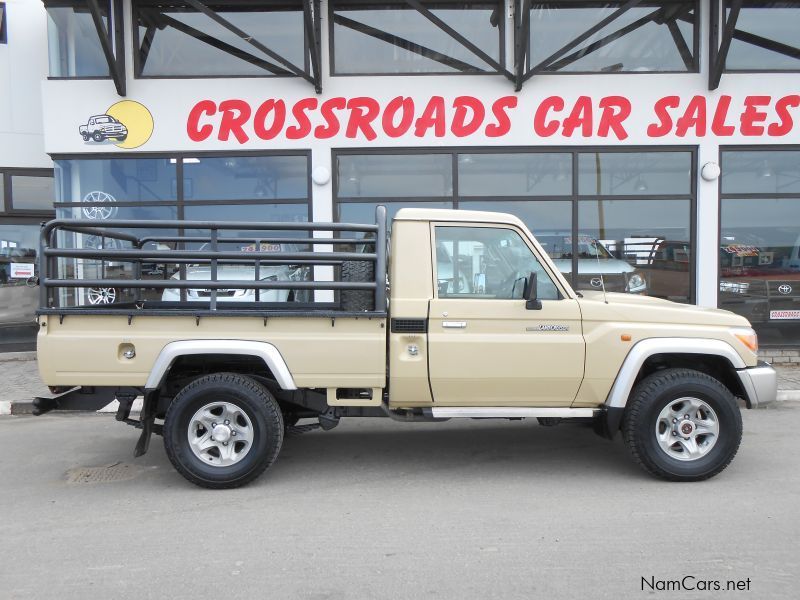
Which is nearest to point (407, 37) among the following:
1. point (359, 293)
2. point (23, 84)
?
point (23, 84)

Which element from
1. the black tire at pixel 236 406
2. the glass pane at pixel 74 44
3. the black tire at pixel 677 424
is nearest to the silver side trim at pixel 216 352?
the black tire at pixel 236 406

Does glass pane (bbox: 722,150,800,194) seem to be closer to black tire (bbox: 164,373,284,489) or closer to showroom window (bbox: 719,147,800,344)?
showroom window (bbox: 719,147,800,344)

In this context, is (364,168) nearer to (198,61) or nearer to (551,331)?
(198,61)

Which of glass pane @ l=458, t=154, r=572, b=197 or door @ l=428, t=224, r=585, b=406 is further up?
glass pane @ l=458, t=154, r=572, b=197

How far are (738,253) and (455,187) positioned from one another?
4.69m

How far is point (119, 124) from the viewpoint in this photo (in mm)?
9094

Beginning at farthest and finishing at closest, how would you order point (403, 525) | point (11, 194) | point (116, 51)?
point (11, 194), point (116, 51), point (403, 525)

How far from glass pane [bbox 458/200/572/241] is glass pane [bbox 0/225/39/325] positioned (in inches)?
298

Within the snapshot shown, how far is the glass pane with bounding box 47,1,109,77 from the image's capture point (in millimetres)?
9203

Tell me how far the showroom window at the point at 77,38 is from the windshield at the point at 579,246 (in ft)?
24.4

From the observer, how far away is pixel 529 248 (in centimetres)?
436

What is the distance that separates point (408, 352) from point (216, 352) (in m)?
1.37

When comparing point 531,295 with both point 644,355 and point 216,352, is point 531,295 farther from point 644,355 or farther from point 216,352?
point 216,352

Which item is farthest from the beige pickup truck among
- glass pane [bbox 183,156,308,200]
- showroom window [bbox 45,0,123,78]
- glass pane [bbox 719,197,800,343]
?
showroom window [bbox 45,0,123,78]
